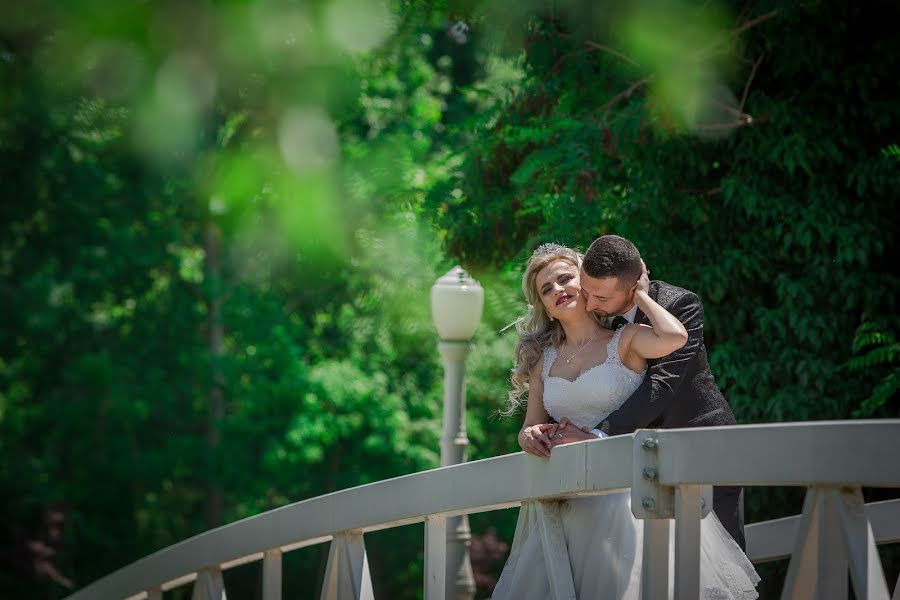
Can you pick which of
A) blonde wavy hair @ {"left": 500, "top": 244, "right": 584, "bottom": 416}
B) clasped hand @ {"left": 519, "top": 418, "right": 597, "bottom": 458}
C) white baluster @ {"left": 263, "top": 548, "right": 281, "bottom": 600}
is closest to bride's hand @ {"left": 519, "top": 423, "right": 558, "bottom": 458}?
clasped hand @ {"left": 519, "top": 418, "right": 597, "bottom": 458}

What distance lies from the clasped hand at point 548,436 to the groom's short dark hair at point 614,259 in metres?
0.48

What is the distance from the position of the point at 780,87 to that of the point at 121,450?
15.4m

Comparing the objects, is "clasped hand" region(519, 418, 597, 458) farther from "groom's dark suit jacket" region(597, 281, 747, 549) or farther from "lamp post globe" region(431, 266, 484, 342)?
"lamp post globe" region(431, 266, 484, 342)

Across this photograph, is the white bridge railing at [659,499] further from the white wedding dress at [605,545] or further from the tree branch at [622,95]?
the tree branch at [622,95]

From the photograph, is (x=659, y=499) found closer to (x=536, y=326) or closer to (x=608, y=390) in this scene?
(x=608, y=390)

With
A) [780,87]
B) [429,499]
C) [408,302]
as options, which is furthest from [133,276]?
[429,499]

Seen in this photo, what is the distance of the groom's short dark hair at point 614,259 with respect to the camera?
3.63 m

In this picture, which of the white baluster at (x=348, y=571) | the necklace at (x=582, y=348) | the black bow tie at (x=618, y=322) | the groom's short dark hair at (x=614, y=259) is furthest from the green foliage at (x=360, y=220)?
the white baluster at (x=348, y=571)

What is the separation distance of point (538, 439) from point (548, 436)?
0.05 meters

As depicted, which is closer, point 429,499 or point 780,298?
point 429,499

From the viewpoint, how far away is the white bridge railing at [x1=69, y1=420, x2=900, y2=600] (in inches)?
99.9

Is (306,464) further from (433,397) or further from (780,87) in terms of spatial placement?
(780,87)

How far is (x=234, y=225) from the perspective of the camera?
86.0 inches

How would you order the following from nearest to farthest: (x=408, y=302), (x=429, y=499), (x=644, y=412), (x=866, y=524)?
(x=866, y=524), (x=644, y=412), (x=429, y=499), (x=408, y=302)
